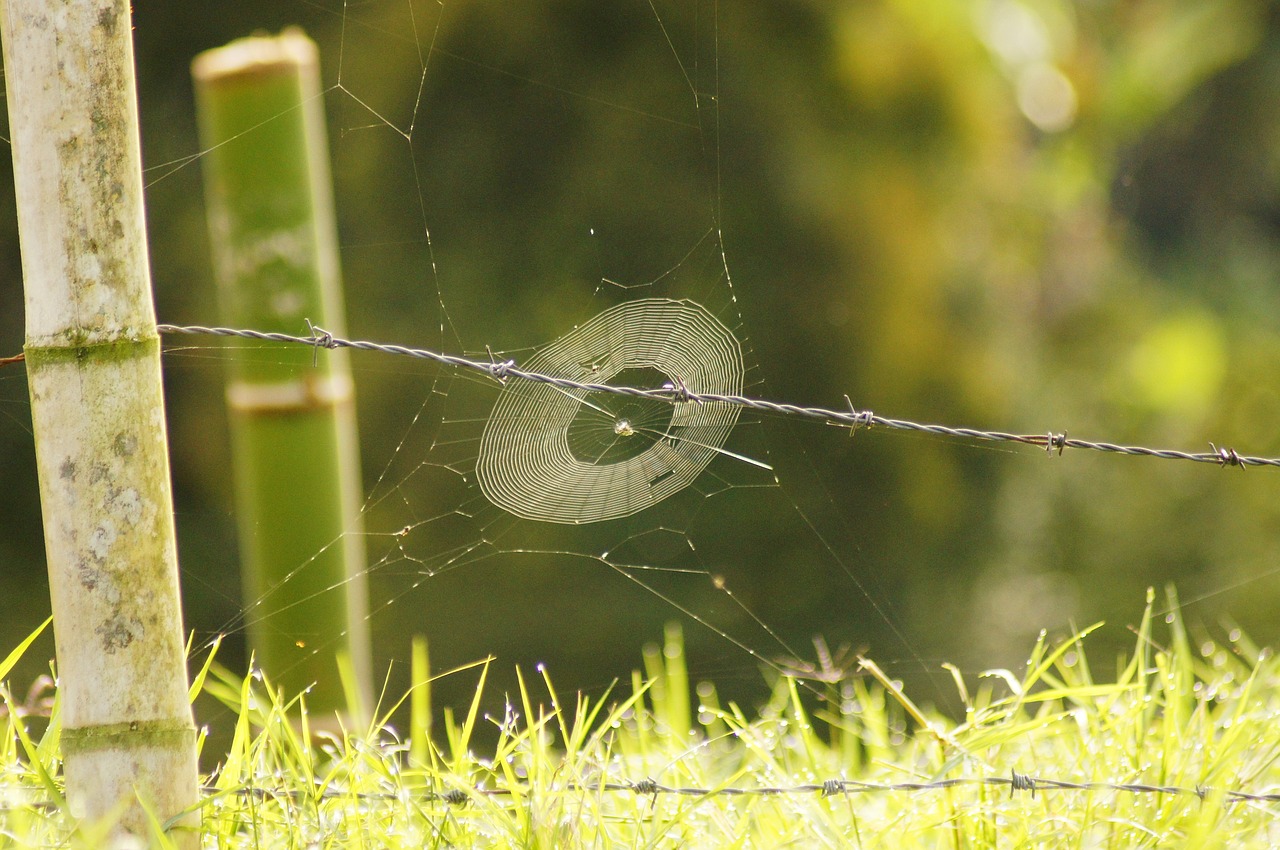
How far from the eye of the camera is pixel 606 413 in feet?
6.23

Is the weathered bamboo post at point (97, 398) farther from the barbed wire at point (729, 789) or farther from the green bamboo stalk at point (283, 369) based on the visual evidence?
the green bamboo stalk at point (283, 369)

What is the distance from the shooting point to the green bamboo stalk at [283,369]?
1481mm

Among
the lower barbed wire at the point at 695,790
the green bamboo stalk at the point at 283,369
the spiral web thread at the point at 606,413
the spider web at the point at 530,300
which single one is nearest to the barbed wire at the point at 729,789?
the lower barbed wire at the point at 695,790

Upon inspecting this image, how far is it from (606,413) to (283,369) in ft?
1.87

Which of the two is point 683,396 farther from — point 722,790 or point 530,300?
point 530,300

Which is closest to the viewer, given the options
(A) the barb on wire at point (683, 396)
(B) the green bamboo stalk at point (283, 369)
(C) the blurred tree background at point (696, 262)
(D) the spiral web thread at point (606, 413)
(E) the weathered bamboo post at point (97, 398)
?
(E) the weathered bamboo post at point (97, 398)

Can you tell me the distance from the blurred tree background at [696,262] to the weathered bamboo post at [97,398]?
1490mm

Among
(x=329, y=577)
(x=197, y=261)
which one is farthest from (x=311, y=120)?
(x=197, y=261)

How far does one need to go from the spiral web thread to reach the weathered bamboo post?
77cm

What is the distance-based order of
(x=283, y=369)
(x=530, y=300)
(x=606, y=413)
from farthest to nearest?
(x=530, y=300)
(x=606, y=413)
(x=283, y=369)

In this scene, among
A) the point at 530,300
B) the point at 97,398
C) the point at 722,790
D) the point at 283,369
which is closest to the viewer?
the point at 97,398

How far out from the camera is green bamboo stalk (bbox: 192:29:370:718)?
1481 mm

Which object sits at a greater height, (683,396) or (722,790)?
(683,396)

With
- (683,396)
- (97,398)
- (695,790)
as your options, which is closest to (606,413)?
(683,396)
